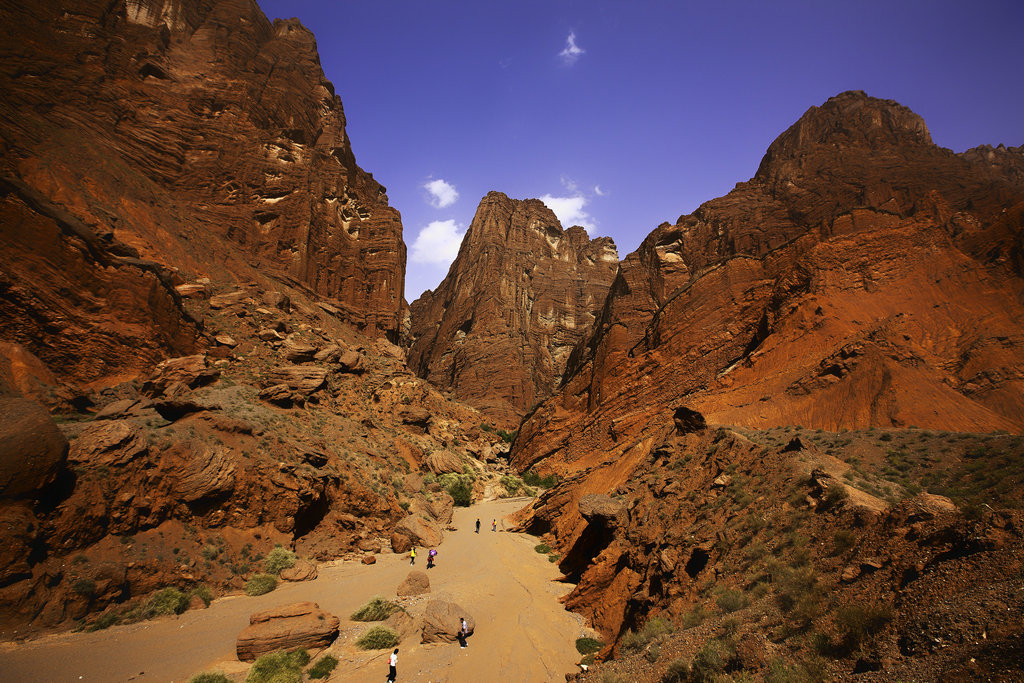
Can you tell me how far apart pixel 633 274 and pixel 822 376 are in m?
37.5

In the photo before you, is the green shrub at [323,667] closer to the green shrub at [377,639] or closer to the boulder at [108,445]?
the green shrub at [377,639]

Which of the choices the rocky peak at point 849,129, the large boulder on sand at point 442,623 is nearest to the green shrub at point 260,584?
the large boulder on sand at point 442,623

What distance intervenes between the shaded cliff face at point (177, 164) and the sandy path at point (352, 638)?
52.2 feet

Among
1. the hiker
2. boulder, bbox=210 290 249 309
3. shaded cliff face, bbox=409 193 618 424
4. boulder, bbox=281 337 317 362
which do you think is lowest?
the hiker

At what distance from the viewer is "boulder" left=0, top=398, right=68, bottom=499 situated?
34.8 feet

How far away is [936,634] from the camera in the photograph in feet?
14.2

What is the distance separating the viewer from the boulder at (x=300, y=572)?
618 inches

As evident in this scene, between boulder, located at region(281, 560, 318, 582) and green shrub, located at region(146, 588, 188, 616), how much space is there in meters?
3.50

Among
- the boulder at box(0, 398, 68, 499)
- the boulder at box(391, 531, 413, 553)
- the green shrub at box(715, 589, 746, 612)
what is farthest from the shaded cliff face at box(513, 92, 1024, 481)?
the boulder at box(0, 398, 68, 499)

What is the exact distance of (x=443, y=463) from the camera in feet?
125

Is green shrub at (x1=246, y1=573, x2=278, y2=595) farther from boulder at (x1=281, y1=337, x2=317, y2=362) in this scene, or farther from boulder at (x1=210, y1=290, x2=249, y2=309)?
boulder at (x1=210, y1=290, x2=249, y2=309)

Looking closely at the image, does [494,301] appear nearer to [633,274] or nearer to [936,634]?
[633,274]

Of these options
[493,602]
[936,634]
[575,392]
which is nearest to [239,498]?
[493,602]

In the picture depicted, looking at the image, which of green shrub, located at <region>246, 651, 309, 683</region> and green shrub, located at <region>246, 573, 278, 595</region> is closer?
green shrub, located at <region>246, 651, 309, 683</region>
